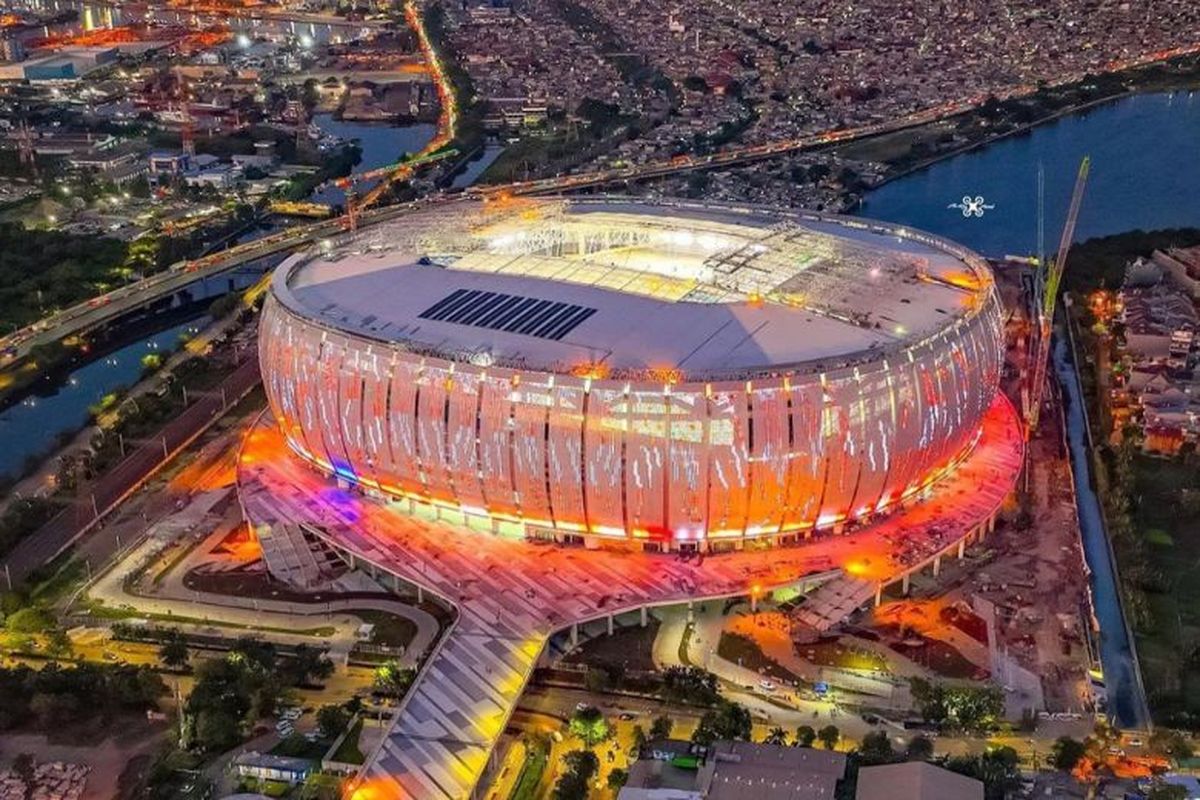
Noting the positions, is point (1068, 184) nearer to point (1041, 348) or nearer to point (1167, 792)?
point (1041, 348)

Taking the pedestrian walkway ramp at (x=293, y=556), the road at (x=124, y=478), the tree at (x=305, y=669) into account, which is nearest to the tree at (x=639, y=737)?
the tree at (x=305, y=669)

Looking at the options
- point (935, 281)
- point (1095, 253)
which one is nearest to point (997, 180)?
point (1095, 253)

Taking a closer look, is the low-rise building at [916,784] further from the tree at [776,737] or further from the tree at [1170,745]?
the tree at [1170,745]

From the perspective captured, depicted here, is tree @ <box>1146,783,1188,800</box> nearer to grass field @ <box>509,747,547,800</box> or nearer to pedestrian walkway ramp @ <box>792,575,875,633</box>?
pedestrian walkway ramp @ <box>792,575,875,633</box>

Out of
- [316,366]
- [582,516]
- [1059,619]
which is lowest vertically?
[1059,619]

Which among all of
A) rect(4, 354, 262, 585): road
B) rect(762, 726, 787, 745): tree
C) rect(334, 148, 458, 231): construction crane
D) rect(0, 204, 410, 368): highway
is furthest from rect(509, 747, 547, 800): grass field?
rect(334, 148, 458, 231): construction crane

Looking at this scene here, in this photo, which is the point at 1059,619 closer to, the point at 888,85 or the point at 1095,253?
the point at 1095,253

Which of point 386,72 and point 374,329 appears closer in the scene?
point 374,329

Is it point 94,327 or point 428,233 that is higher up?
point 428,233
